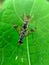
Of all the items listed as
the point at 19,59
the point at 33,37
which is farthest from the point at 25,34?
the point at 19,59

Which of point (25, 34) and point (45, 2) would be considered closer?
point (25, 34)

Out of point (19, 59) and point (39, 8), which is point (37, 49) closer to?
point (19, 59)

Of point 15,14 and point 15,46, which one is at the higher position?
point 15,14

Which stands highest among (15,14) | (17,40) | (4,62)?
(15,14)

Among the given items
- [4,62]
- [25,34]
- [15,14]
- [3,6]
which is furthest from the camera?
[3,6]

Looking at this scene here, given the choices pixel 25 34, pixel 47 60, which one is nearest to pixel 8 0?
pixel 25 34

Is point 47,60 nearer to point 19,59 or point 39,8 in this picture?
point 19,59

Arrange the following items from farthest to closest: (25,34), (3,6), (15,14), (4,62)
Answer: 1. (3,6)
2. (15,14)
3. (25,34)
4. (4,62)
